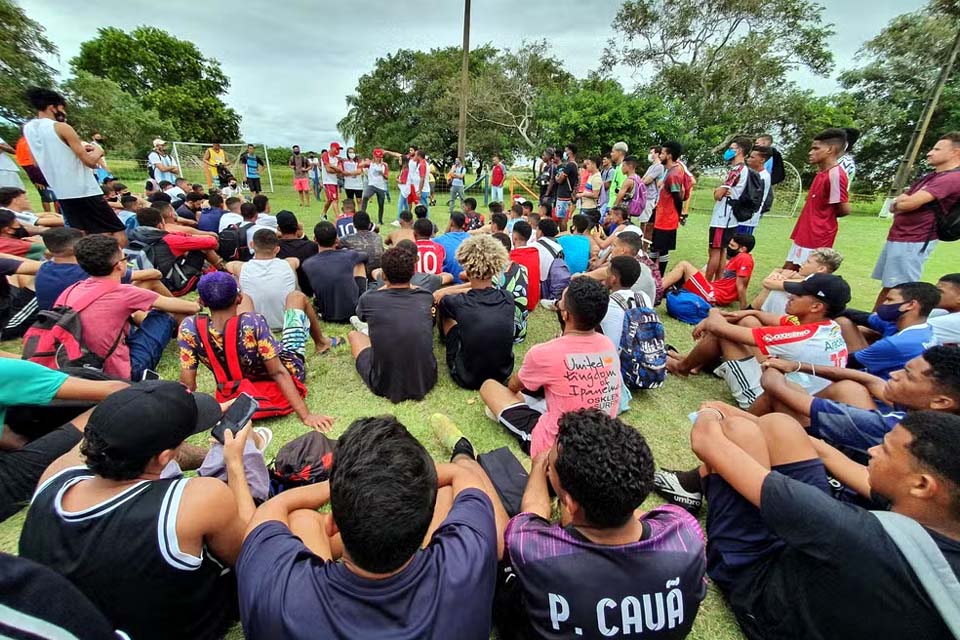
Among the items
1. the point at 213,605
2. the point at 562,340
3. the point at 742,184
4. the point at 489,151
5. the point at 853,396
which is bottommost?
the point at 213,605

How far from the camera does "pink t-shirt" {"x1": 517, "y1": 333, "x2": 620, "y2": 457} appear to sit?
2.69 metres

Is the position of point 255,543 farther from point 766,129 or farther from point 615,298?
point 766,129

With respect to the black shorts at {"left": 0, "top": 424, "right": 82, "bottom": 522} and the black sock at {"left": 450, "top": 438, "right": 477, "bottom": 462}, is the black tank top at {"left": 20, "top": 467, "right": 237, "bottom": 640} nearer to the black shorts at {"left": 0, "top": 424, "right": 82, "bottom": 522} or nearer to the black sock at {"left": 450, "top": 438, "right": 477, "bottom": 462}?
the black shorts at {"left": 0, "top": 424, "right": 82, "bottom": 522}

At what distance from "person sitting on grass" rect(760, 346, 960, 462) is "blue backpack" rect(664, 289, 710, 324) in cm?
298

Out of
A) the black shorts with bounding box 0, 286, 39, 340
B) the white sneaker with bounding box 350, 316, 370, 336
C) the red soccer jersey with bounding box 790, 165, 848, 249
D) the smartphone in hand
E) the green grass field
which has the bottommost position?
the green grass field

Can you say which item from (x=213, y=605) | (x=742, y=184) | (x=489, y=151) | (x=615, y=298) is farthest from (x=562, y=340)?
(x=489, y=151)

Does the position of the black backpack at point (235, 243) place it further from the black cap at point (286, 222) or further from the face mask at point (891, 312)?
the face mask at point (891, 312)

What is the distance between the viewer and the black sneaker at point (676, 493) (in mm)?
2707

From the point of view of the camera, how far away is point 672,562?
1377 mm

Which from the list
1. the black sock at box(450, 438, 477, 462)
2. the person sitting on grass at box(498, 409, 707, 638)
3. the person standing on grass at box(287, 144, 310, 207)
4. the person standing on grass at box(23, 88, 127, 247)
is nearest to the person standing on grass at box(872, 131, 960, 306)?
the person sitting on grass at box(498, 409, 707, 638)

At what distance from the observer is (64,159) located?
4.62m

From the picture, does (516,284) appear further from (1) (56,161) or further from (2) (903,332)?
(1) (56,161)

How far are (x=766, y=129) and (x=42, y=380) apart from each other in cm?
3165

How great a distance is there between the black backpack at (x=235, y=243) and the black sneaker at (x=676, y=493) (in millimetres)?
6203
